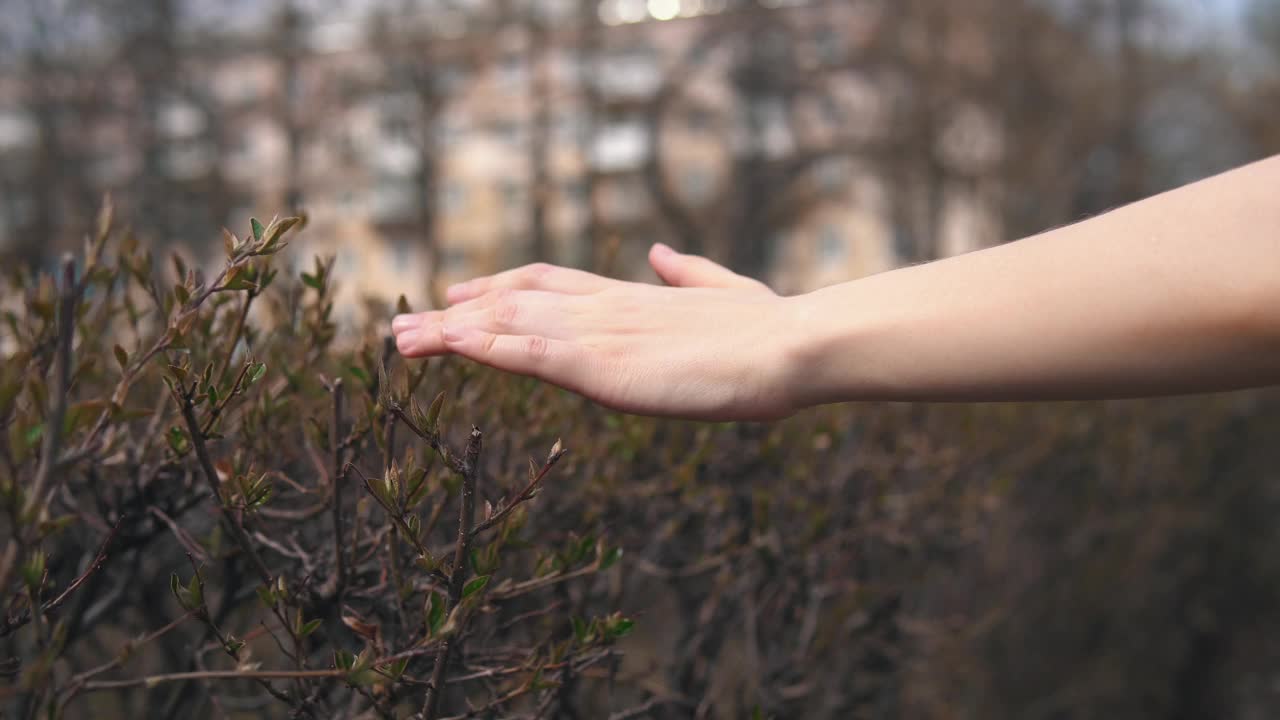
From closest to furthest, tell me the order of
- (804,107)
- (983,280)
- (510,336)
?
(983,280) < (510,336) < (804,107)

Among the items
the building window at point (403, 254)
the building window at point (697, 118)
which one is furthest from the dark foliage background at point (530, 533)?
the building window at point (403, 254)

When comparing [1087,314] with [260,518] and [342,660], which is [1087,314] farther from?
[260,518]

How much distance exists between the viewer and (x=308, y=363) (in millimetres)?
1808

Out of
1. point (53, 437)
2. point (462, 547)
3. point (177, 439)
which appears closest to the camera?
point (53, 437)

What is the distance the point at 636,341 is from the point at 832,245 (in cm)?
4346

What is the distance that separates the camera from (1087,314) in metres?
1.31

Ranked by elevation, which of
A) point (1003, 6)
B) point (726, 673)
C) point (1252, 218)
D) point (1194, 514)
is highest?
point (1003, 6)

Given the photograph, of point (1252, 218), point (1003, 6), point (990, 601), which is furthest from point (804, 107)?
point (1252, 218)

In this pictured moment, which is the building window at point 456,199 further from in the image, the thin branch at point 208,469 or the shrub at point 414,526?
the thin branch at point 208,469

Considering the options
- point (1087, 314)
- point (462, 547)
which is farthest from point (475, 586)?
point (1087, 314)

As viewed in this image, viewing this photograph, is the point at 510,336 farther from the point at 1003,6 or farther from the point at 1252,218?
the point at 1003,6

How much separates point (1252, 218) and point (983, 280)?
30cm

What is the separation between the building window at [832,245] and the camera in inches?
1715

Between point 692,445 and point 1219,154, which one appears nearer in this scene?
point 692,445
